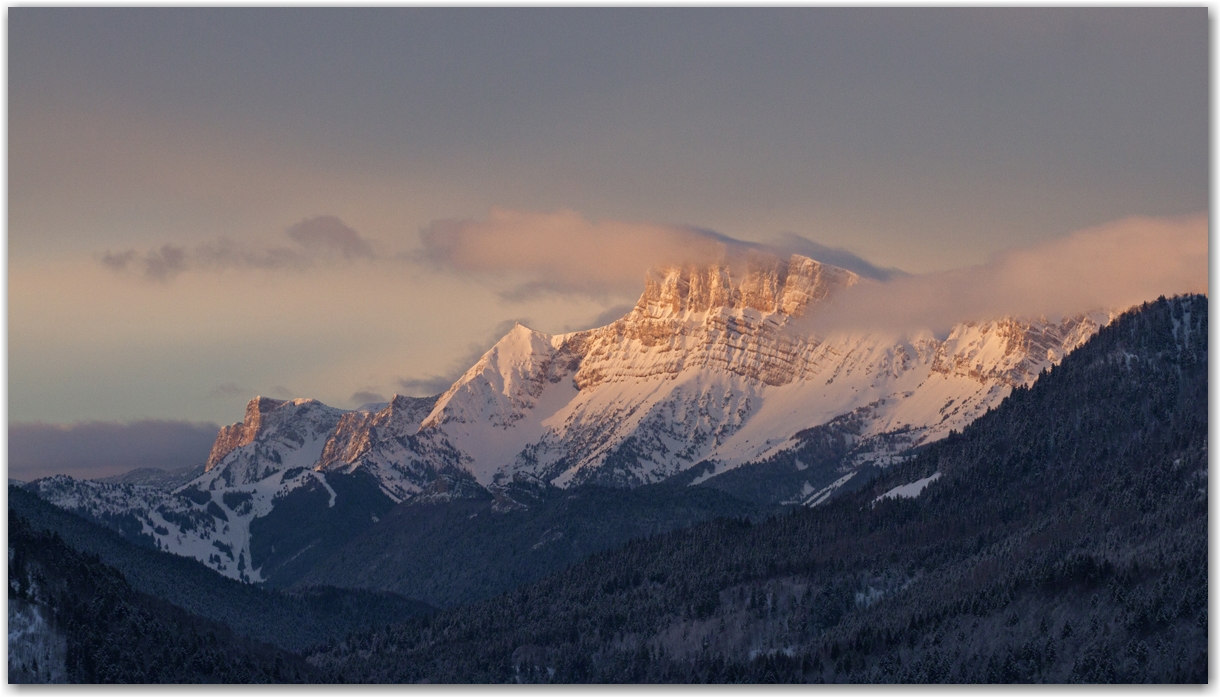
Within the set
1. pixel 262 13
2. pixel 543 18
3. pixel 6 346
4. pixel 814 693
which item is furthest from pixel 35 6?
pixel 814 693

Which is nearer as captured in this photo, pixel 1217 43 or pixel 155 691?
pixel 1217 43

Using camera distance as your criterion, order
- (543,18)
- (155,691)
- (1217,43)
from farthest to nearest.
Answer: (155,691)
(543,18)
(1217,43)

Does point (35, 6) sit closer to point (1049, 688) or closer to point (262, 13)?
point (262, 13)

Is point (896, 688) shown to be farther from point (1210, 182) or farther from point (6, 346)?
point (6, 346)

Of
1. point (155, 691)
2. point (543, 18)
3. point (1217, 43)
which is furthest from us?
point (155, 691)

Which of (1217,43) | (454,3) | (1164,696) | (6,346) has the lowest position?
(1164,696)

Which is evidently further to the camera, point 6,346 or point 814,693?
point 814,693

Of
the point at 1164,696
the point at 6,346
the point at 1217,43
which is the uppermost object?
the point at 1217,43

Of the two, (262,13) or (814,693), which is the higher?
(262,13)

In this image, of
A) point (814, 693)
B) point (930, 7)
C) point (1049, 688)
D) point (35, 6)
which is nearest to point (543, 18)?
point (930, 7)
